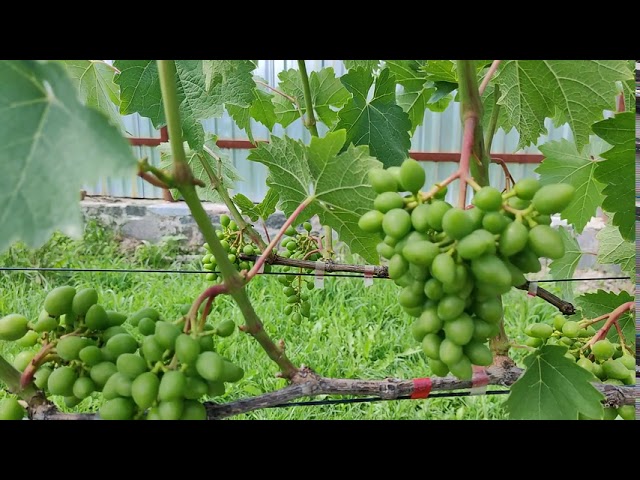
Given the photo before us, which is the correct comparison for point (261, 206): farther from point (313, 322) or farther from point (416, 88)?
point (313, 322)

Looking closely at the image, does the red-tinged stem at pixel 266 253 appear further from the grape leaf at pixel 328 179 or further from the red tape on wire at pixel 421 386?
the red tape on wire at pixel 421 386

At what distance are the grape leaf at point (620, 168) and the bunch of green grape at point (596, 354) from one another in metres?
0.17

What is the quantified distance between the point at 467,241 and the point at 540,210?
0.22ft

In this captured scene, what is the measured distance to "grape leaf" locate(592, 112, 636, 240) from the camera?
748 millimetres

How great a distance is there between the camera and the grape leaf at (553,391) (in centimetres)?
63

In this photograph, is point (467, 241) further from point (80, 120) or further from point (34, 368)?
point (34, 368)

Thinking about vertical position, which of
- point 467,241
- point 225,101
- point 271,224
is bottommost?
point 271,224

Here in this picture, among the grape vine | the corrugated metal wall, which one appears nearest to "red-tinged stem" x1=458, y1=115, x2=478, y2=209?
the grape vine

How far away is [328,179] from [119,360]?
352 millimetres

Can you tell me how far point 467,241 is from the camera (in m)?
0.44

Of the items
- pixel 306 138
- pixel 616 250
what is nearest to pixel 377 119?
pixel 616 250

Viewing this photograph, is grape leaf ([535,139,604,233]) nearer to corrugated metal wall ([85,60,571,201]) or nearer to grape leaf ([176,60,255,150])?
grape leaf ([176,60,255,150])

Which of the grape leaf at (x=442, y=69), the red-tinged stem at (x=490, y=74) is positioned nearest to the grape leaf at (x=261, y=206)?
the grape leaf at (x=442, y=69)
